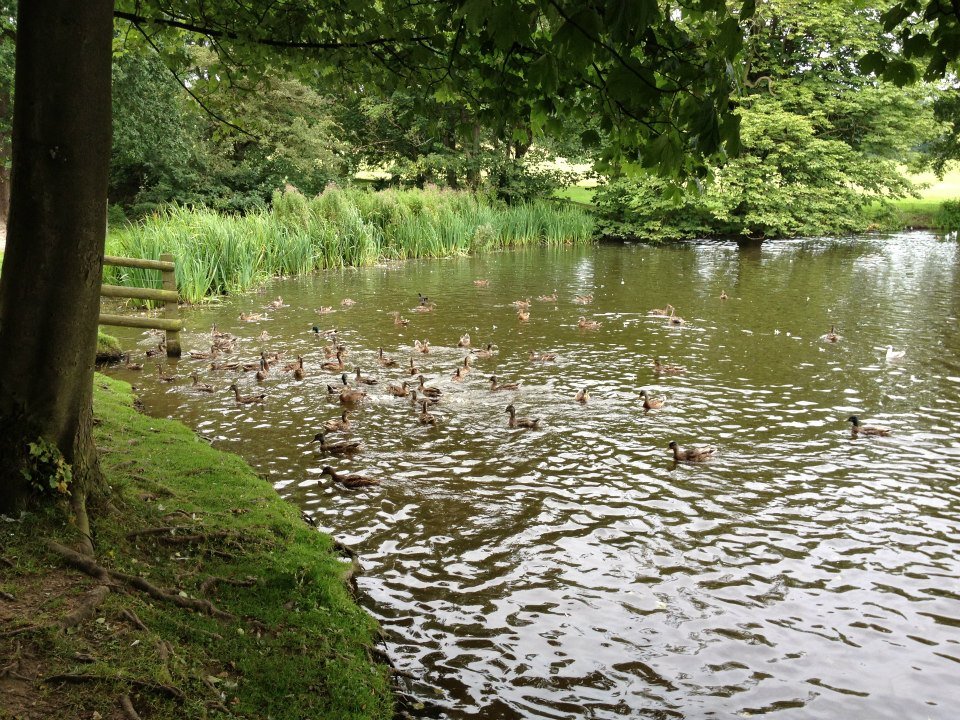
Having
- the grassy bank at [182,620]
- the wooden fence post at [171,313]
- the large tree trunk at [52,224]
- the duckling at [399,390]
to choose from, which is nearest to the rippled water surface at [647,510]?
the duckling at [399,390]

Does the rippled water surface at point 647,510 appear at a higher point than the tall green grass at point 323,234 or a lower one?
lower

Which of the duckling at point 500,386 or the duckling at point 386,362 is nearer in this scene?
the duckling at point 500,386

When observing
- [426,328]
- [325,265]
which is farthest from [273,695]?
[325,265]

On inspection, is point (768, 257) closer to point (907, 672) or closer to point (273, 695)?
point (907, 672)

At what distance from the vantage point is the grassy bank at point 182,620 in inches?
138

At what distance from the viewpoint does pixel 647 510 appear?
23.3ft

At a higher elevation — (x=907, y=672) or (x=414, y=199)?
(x=414, y=199)

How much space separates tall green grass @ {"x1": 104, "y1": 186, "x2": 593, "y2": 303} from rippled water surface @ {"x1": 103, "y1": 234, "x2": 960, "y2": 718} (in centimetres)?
310

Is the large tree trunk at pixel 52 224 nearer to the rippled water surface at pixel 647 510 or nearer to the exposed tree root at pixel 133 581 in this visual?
the exposed tree root at pixel 133 581

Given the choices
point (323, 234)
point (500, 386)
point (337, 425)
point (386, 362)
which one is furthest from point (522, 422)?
point (323, 234)

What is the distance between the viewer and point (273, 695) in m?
3.89

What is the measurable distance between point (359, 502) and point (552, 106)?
416 cm

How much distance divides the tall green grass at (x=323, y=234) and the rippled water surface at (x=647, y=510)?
3.10 m

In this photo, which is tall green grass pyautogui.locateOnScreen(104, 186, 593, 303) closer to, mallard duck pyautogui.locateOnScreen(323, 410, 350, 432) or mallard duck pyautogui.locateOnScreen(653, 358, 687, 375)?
mallard duck pyautogui.locateOnScreen(323, 410, 350, 432)
